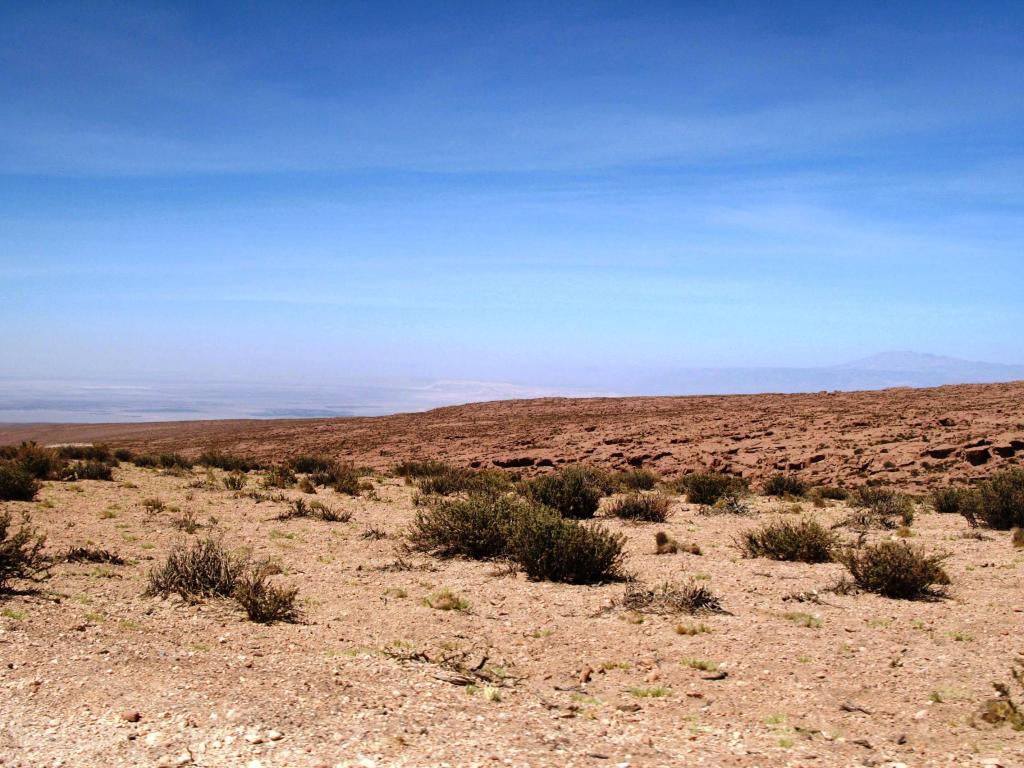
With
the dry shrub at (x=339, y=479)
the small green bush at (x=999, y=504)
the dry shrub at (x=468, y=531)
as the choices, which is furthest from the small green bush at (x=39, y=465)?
the small green bush at (x=999, y=504)

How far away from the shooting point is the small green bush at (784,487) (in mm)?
23719

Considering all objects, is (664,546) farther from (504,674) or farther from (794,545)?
(504,674)

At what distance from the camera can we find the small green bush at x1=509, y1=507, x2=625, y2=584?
37.5 ft

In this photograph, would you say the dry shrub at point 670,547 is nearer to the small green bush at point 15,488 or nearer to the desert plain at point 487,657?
the desert plain at point 487,657

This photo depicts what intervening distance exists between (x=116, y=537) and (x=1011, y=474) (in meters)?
19.0

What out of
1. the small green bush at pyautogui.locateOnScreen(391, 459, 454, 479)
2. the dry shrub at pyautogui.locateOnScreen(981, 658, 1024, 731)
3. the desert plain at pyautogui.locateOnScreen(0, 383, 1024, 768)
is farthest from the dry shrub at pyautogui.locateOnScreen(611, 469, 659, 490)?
the dry shrub at pyautogui.locateOnScreen(981, 658, 1024, 731)

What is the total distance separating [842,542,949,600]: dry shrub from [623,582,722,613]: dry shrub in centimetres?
224

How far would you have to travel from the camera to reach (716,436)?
111 ft

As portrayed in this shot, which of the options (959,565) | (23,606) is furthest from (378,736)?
(959,565)

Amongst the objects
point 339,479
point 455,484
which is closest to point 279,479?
point 339,479

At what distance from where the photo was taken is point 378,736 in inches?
224

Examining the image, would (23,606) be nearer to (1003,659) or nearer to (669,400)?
(1003,659)

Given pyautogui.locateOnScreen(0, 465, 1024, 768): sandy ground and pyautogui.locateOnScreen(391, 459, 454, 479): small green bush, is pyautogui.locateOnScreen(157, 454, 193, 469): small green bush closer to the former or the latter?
pyautogui.locateOnScreen(391, 459, 454, 479): small green bush

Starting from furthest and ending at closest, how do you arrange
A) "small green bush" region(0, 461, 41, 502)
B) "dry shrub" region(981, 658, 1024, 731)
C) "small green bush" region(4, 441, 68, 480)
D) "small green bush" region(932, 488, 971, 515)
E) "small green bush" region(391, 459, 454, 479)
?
"small green bush" region(391, 459, 454, 479) → "small green bush" region(4, 441, 68, 480) → "small green bush" region(932, 488, 971, 515) → "small green bush" region(0, 461, 41, 502) → "dry shrub" region(981, 658, 1024, 731)
